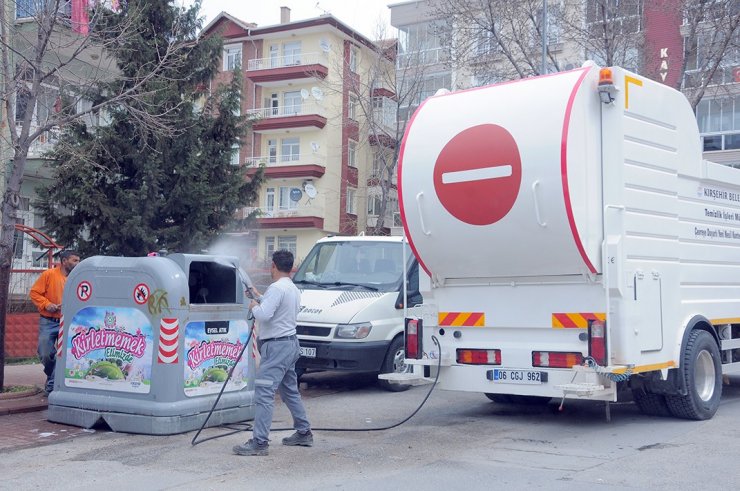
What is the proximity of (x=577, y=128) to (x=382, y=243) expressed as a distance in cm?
489

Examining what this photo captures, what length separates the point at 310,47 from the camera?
43.3 metres

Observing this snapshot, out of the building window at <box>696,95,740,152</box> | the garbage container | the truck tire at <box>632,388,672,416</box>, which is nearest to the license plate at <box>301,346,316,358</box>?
the garbage container

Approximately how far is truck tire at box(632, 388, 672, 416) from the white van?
276cm

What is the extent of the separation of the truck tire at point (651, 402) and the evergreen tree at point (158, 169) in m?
9.65

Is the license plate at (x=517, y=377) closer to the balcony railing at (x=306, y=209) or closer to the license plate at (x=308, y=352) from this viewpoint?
the license plate at (x=308, y=352)

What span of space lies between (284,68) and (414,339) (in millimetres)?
35763

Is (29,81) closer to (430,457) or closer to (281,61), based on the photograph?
(430,457)

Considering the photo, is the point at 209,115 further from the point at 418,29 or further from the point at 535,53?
the point at 418,29

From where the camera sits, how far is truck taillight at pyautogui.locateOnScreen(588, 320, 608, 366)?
25.7 feet

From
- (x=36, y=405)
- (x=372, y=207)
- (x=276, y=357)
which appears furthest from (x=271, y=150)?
(x=276, y=357)

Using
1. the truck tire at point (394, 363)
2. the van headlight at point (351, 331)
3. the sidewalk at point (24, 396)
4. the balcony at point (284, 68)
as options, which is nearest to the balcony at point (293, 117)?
the balcony at point (284, 68)

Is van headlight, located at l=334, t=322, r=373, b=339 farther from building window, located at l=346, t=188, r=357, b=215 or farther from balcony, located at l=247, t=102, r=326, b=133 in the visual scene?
building window, located at l=346, t=188, r=357, b=215

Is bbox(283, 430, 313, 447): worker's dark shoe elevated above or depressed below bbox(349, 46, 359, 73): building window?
below

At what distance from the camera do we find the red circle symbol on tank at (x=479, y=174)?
8.11 m
